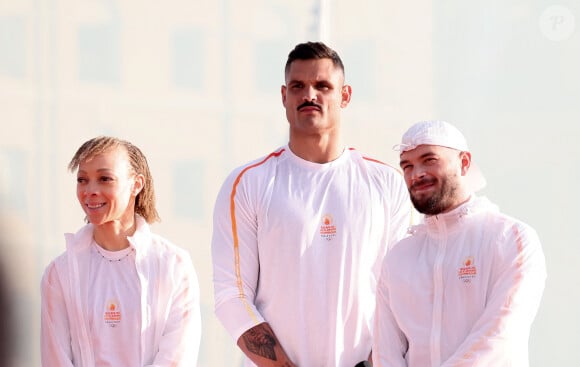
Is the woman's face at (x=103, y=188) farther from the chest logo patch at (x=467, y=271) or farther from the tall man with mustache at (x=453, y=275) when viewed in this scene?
the chest logo patch at (x=467, y=271)

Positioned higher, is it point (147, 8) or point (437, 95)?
point (147, 8)

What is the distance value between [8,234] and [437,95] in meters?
1.79

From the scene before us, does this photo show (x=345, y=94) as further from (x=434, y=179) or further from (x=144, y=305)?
(x=144, y=305)

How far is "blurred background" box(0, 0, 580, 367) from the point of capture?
12.6ft

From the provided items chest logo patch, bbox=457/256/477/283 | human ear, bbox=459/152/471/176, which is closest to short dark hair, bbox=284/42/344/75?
human ear, bbox=459/152/471/176

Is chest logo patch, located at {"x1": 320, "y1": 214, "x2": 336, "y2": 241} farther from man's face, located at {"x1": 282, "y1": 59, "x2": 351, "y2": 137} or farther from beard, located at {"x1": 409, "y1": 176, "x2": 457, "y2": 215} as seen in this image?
beard, located at {"x1": 409, "y1": 176, "x2": 457, "y2": 215}

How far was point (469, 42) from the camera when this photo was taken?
457cm

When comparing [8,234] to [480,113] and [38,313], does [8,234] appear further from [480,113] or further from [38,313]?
[480,113]

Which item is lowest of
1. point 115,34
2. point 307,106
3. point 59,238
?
point 59,238

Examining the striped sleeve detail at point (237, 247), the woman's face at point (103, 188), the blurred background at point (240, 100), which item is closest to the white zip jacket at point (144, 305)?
the woman's face at point (103, 188)

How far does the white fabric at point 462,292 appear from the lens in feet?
9.14

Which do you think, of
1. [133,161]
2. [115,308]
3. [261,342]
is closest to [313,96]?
[133,161]

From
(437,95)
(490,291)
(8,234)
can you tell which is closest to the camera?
(490,291)

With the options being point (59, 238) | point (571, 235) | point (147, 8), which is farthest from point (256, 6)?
point (571, 235)
